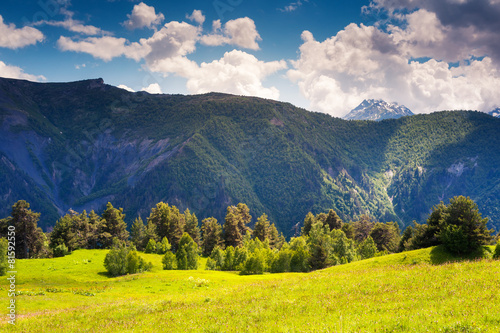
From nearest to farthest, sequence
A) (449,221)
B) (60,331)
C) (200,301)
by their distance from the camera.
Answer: (60,331)
(200,301)
(449,221)

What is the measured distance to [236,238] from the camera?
109 meters

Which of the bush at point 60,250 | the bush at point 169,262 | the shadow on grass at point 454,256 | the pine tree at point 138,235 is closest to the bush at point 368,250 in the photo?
the shadow on grass at point 454,256

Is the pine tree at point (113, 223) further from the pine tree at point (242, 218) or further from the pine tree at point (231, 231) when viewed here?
the pine tree at point (242, 218)

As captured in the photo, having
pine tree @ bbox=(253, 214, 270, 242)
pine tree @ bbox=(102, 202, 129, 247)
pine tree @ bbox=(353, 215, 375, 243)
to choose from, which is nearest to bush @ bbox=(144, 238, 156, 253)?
pine tree @ bbox=(102, 202, 129, 247)

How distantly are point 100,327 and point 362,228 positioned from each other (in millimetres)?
133149

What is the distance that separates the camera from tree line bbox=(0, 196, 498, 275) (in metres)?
41.8

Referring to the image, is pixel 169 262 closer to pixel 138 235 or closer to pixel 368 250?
pixel 138 235

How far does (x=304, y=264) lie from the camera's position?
7469cm

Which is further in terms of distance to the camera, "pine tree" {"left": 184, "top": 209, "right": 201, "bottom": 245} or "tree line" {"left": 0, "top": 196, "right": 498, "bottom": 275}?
"pine tree" {"left": 184, "top": 209, "right": 201, "bottom": 245}

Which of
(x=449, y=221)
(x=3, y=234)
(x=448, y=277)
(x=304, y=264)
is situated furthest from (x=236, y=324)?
(x=3, y=234)

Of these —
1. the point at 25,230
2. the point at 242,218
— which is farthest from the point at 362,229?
the point at 25,230

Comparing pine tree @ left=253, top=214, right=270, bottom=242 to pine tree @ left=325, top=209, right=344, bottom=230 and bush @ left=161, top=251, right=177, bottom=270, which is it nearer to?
pine tree @ left=325, top=209, right=344, bottom=230

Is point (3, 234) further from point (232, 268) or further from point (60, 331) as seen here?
point (60, 331)

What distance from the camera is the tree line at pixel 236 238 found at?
4184cm
